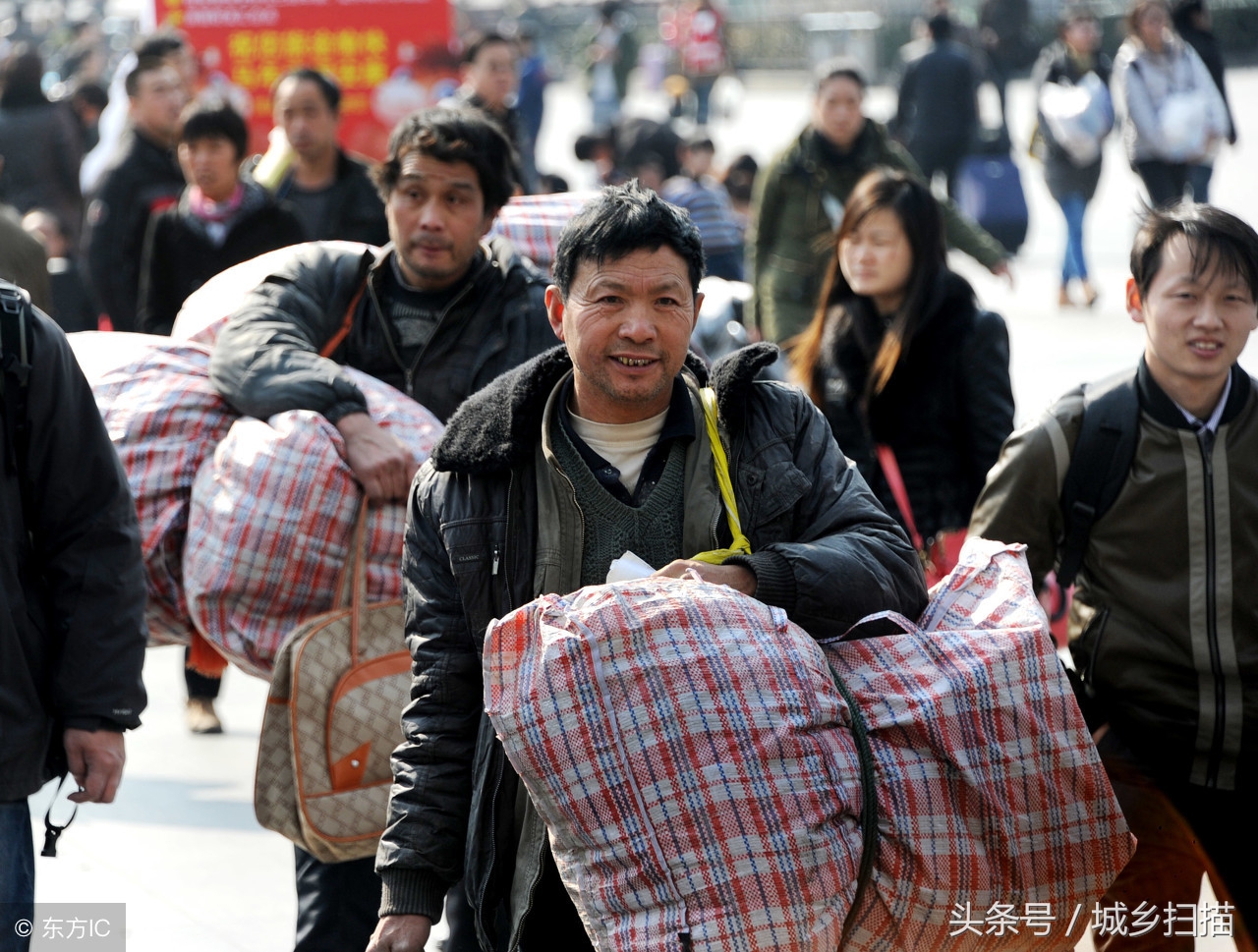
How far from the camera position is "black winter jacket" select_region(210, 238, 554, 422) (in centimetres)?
355

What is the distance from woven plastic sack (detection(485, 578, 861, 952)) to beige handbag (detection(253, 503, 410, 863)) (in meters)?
1.16

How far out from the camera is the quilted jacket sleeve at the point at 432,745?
2.62 meters

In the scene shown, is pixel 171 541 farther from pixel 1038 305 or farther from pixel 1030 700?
pixel 1038 305

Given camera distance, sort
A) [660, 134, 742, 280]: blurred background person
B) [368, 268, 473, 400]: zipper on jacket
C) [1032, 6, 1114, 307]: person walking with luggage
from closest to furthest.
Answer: [368, 268, 473, 400]: zipper on jacket
[660, 134, 742, 280]: blurred background person
[1032, 6, 1114, 307]: person walking with luggage

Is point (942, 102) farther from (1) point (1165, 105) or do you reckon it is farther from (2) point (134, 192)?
(2) point (134, 192)

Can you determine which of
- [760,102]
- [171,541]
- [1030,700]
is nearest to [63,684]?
[171,541]

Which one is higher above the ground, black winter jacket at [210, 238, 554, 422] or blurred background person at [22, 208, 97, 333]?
black winter jacket at [210, 238, 554, 422]

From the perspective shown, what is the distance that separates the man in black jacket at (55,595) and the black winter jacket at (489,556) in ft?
2.06

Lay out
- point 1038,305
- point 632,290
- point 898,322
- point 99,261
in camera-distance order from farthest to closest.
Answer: point 1038,305, point 99,261, point 898,322, point 632,290

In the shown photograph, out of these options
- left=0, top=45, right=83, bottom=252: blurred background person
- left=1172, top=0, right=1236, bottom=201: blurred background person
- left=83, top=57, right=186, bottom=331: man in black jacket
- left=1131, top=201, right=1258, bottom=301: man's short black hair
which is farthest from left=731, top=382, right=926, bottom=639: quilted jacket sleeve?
left=1172, top=0, right=1236, bottom=201: blurred background person

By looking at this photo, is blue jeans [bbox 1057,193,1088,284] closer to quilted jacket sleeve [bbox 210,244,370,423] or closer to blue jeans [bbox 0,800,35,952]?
quilted jacket sleeve [bbox 210,244,370,423]

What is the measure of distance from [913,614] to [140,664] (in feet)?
4.63

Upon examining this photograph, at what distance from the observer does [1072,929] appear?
7.95 ft

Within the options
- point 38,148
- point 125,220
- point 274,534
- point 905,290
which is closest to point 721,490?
point 274,534
